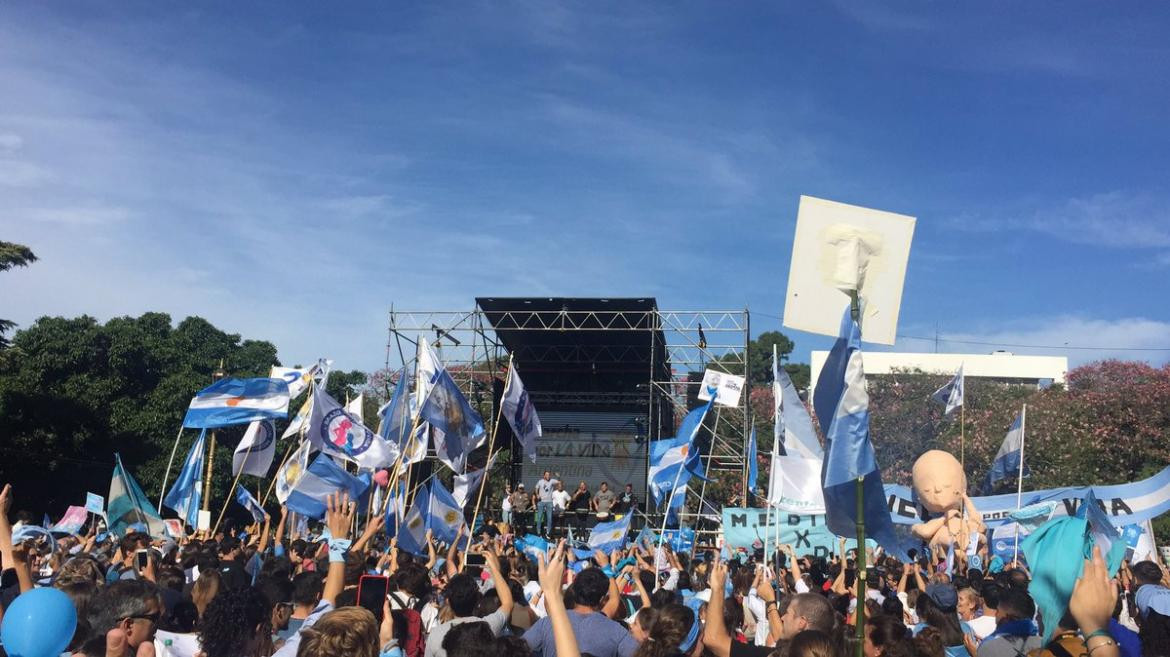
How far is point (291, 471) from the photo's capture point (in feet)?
50.4

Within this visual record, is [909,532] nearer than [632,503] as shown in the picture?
Yes

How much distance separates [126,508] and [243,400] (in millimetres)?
3562

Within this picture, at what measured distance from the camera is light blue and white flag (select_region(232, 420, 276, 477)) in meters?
16.5

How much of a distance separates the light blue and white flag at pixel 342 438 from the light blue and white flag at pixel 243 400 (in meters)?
1.35

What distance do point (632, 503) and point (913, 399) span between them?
14.7 metres

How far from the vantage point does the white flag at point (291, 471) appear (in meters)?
14.9

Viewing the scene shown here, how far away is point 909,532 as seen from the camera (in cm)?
1769

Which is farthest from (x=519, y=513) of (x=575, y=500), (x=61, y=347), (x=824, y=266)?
(x=824, y=266)

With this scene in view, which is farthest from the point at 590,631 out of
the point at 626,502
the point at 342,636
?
the point at 626,502

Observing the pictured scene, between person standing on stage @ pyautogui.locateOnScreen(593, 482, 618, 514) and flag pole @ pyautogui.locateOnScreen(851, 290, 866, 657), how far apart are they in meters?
19.1

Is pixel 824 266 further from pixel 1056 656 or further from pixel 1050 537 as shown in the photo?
pixel 1056 656

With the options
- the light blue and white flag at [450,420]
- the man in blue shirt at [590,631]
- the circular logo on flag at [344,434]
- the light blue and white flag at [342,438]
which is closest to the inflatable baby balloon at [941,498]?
the light blue and white flag at [450,420]

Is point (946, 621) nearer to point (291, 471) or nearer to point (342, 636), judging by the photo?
point (342, 636)

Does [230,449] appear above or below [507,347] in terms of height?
below
